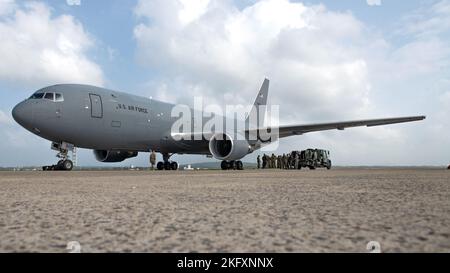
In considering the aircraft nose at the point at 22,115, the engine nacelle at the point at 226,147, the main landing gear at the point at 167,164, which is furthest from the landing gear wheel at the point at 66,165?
the main landing gear at the point at 167,164

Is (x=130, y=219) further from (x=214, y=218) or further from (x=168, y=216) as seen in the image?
(x=214, y=218)

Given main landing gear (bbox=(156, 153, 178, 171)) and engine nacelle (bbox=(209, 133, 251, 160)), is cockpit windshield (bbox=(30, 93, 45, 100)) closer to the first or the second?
engine nacelle (bbox=(209, 133, 251, 160))

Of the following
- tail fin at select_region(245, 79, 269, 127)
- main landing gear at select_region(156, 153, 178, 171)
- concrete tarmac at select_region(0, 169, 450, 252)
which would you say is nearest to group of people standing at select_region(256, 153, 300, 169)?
tail fin at select_region(245, 79, 269, 127)

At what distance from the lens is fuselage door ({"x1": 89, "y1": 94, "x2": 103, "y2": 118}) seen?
13.3 metres

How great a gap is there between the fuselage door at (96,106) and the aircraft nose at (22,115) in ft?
7.06

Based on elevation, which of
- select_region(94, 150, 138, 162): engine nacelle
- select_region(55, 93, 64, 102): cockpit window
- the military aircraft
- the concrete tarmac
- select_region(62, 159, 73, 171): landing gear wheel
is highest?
select_region(55, 93, 64, 102): cockpit window

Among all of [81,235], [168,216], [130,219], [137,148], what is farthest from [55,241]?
[137,148]

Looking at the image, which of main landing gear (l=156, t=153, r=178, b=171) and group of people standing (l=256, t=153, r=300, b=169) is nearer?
main landing gear (l=156, t=153, r=178, b=171)

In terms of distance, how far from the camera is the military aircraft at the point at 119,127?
12.1 metres

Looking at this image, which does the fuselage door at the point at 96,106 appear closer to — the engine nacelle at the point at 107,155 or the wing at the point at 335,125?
the engine nacelle at the point at 107,155

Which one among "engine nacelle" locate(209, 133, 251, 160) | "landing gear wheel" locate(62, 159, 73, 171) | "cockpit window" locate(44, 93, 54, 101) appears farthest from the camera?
→ "engine nacelle" locate(209, 133, 251, 160)

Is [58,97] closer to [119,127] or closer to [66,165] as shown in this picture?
[66,165]

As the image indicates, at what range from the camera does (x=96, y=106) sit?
1340cm

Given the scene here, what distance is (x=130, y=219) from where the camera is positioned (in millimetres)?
1743
